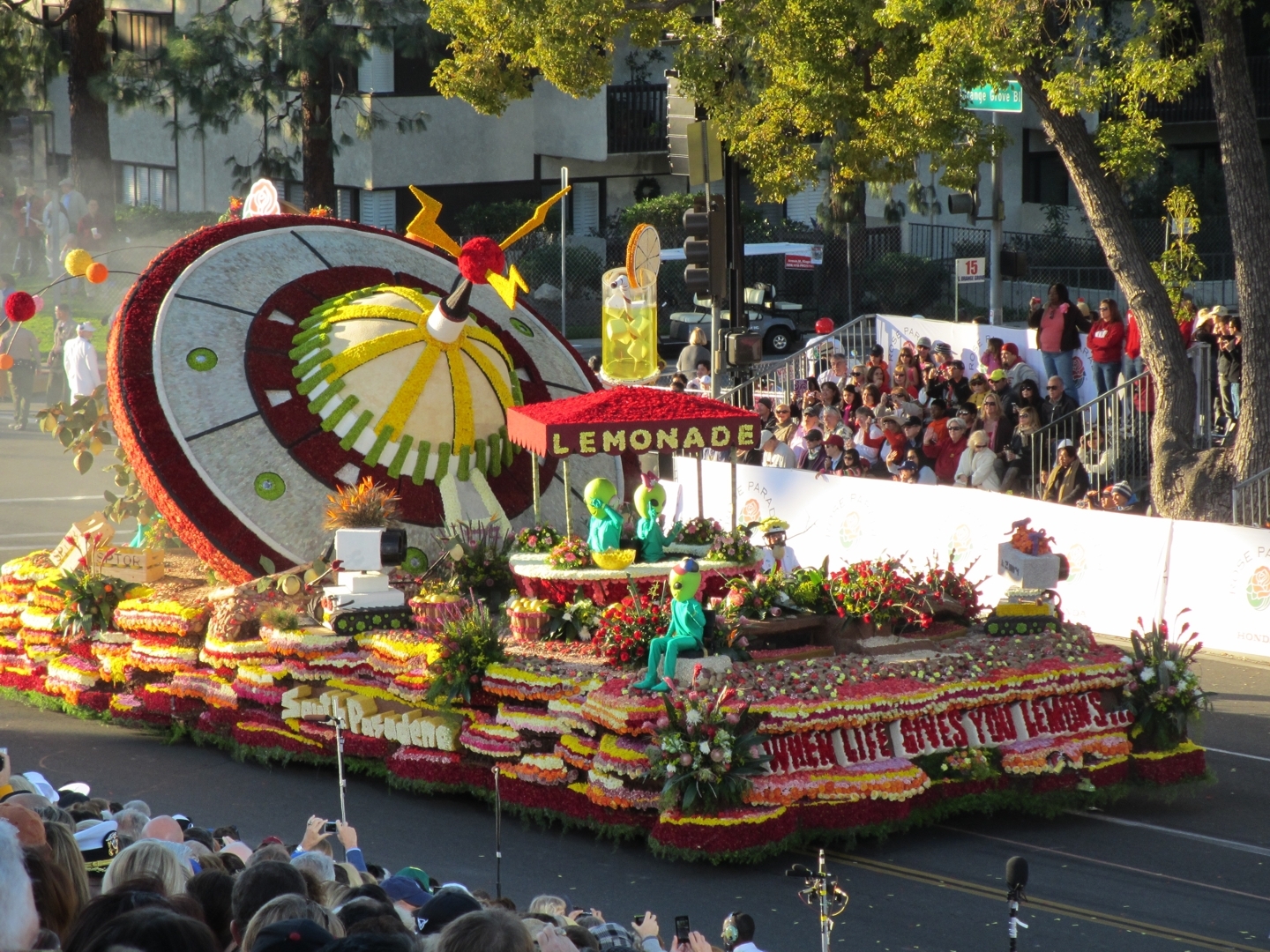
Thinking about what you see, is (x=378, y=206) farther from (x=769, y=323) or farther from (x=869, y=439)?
(x=869, y=439)

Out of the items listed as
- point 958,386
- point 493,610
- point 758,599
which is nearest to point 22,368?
point 958,386

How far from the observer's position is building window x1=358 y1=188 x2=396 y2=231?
4081 centimetres

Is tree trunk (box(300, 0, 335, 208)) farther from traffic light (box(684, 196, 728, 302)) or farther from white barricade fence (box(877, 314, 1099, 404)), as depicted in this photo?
traffic light (box(684, 196, 728, 302))

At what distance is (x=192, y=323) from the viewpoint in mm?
16828

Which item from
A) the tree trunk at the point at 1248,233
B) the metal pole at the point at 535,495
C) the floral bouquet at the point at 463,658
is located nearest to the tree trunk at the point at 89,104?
the metal pole at the point at 535,495

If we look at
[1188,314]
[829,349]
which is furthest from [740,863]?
[829,349]

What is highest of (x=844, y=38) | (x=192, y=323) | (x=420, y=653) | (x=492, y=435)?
(x=844, y=38)

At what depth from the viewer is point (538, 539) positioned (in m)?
16.1

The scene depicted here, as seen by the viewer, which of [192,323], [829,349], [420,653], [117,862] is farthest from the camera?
[829,349]

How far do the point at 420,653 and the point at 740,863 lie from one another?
342 centimetres

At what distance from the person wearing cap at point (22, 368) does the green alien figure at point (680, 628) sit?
21847 millimetres

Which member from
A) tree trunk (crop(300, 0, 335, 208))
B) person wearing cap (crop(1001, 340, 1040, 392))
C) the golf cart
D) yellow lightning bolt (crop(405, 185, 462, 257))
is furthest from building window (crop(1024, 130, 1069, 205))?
yellow lightning bolt (crop(405, 185, 462, 257))

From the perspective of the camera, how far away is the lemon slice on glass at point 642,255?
18.2m

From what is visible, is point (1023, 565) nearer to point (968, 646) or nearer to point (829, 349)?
point (968, 646)
